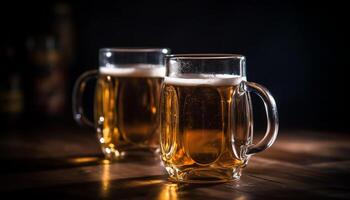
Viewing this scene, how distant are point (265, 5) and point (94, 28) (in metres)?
0.75

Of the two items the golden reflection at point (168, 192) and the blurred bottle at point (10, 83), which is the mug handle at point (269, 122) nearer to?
the golden reflection at point (168, 192)

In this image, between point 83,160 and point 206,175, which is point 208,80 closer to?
point 206,175

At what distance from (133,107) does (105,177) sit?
0.21 meters

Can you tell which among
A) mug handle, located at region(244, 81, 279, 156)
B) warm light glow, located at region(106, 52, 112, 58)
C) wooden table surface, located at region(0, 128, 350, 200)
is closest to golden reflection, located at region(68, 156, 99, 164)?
wooden table surface, located at region(0, 128, 350, 200)

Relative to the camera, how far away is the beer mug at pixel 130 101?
4.12ft

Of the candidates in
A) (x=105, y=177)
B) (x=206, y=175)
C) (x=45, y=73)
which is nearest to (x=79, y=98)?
(x=105, y=177)

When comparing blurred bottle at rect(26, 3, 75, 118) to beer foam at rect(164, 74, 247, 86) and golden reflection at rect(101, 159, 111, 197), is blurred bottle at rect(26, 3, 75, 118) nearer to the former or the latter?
golden reflection at rect(101, 159, 111, 197)

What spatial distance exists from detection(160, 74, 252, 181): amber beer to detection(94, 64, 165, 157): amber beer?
20 cm

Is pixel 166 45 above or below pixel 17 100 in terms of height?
above

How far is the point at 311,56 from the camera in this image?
215 centimetres

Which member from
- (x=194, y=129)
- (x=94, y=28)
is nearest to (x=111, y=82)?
(x=194, y=129)

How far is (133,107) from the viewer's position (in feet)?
4.13

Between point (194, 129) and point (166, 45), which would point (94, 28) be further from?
point (194, 129)

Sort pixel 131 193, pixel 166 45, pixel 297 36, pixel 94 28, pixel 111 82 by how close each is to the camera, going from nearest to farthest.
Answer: pixel 131 193
pixel 111 82
pixel 297 36
pixel 166 45
pixel 94 28
